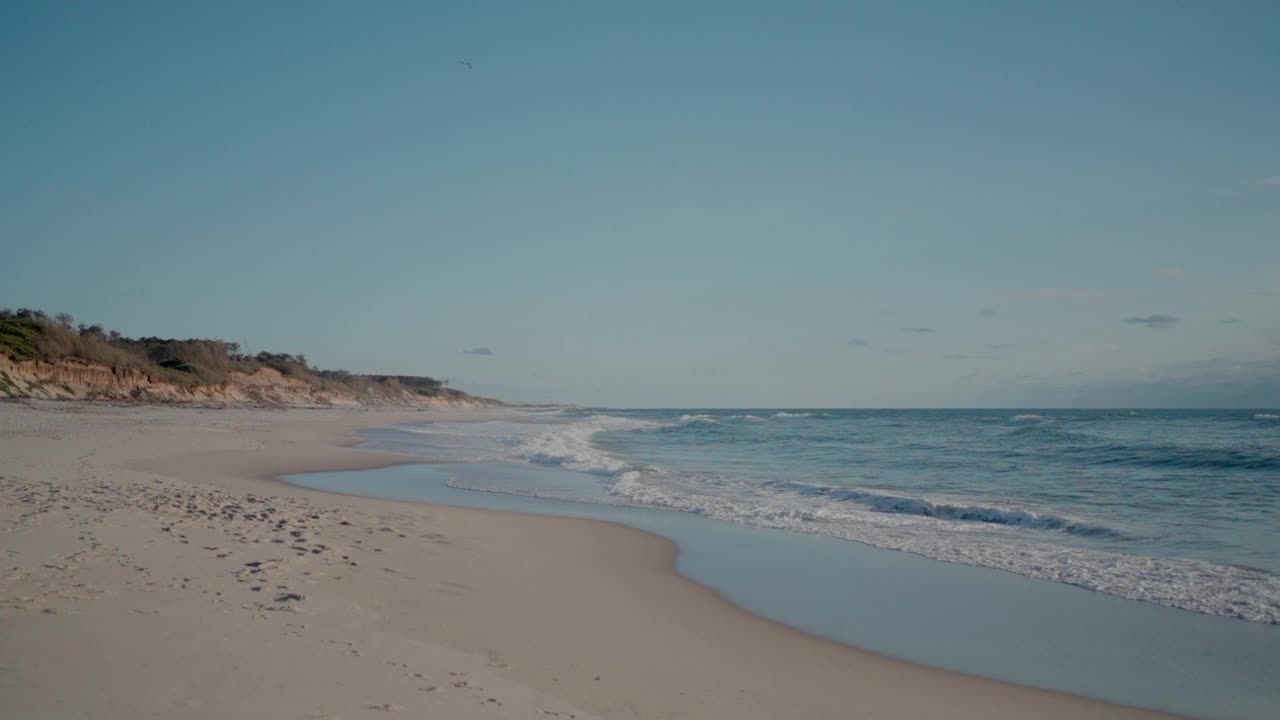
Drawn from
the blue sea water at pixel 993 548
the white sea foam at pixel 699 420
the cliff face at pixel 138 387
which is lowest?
the white sea foam at pixel 699 420

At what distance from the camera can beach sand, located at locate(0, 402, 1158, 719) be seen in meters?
3.99

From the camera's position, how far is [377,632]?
516cm

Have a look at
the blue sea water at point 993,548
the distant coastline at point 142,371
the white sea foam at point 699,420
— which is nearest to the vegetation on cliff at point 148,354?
the distant coastline at point 142,371

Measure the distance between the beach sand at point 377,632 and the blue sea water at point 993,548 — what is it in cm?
74

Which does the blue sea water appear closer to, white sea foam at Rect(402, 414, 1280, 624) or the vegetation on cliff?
white sea foam at Rect(402, 414, 1280, 624)

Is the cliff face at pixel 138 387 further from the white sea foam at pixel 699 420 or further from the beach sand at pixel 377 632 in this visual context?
the beach sand at pixel 377 632

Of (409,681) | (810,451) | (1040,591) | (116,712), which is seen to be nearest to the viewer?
A: (116,712)

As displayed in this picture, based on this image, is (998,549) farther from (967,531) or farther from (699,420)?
(699,420)

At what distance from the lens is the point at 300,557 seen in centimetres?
700

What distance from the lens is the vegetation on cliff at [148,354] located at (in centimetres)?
3962

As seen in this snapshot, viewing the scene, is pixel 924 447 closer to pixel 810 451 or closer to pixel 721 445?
pixel 810 451

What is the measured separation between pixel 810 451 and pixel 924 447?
5.10 meters

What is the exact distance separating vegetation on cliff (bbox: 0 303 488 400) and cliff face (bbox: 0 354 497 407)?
0.43 metres

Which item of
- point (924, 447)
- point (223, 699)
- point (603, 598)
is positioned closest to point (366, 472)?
point (603, 598)
